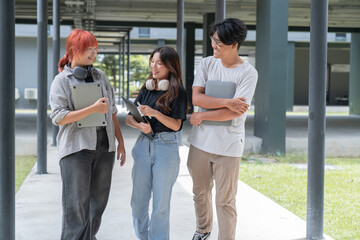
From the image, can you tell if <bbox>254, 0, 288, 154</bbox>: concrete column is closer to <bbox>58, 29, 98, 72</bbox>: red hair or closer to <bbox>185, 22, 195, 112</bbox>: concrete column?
<bbox>58, 29, 98, 72</bbox>: red hair

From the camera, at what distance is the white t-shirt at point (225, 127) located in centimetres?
347

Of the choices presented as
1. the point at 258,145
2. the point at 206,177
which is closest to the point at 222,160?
the point at 206,177

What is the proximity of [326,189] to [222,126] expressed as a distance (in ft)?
13.6

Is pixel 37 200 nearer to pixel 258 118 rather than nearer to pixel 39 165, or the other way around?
pixel 39 165

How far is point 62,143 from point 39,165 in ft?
14.2

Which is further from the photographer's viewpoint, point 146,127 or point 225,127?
A: point 225,127

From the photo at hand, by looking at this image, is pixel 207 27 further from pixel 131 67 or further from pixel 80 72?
pixel 131 67

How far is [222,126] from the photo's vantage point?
3.54 metres

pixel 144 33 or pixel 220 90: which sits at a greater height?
pixel 144 33

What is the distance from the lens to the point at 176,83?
3.41m

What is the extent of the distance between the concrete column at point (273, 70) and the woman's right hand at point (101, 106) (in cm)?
777

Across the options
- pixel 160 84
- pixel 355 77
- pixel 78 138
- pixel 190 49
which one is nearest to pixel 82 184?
pixel 78 138

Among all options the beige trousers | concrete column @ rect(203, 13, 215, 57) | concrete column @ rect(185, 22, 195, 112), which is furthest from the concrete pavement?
concrete column @ rect(185, 22, 195, 112)

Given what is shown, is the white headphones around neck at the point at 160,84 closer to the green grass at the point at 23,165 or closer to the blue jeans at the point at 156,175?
the blue jeans at the point at 156,175
